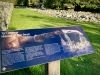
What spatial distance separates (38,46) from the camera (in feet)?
12.0

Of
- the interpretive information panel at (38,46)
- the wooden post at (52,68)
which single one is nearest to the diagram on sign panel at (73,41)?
the interpretive information panel at (38,46)

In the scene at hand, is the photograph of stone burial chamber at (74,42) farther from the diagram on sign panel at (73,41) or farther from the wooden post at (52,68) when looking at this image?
the wooden post at (52,68)

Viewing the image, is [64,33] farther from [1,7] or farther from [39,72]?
[1,7]

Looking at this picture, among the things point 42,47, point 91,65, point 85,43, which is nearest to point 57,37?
point 42,47

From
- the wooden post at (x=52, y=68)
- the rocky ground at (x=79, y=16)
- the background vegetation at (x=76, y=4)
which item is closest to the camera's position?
the wooden post at (x=52, y=68)

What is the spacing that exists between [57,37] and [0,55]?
4.50 ft

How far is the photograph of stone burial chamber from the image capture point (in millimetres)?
4081

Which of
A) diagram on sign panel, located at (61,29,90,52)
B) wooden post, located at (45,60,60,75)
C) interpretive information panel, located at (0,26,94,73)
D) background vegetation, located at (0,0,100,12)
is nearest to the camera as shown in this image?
interpretive information panel, located at (0,26,94,73)

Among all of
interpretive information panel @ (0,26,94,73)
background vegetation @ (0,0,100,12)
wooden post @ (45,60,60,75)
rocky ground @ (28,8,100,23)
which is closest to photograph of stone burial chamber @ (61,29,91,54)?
interpretive information panel @ (0,26,94,73)

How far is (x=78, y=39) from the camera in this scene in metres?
4.40

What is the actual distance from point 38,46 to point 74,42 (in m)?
1.02

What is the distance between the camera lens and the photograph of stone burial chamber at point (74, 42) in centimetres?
408

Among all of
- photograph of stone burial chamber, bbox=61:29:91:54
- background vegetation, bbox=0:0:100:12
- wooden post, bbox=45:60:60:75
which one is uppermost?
photograph of stone burial chamber, bbox=61:29:91:54

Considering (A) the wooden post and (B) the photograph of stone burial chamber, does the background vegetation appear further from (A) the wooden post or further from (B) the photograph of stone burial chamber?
(A) the wooden post
